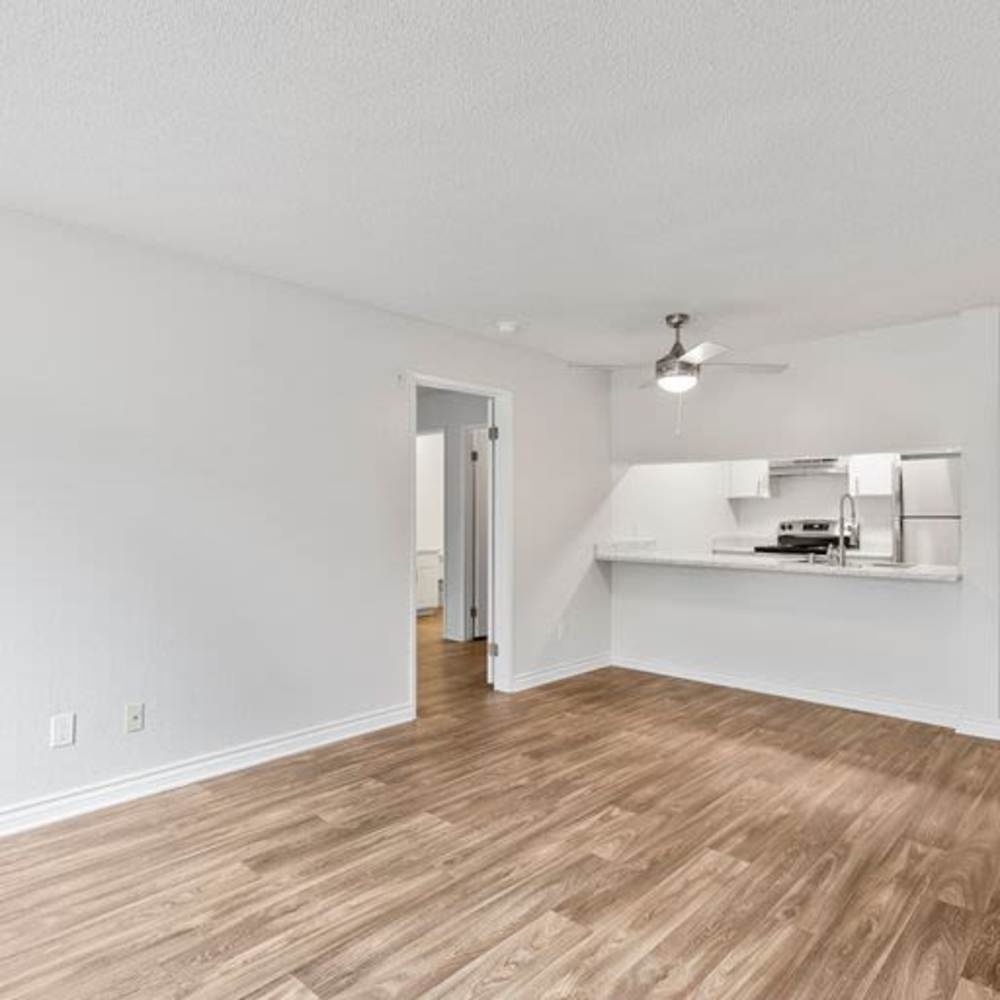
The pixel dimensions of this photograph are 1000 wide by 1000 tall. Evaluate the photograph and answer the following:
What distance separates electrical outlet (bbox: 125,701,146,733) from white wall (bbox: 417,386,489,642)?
12.8 feet

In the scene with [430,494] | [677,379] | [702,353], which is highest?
[702,353]

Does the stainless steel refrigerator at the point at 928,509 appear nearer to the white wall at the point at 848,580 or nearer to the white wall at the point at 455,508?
the white wall at the point at 848,580

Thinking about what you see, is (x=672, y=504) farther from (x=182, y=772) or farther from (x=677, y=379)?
(x=182, y=772)

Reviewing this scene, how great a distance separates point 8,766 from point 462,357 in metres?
3.26

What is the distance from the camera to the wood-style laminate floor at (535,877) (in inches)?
79.1

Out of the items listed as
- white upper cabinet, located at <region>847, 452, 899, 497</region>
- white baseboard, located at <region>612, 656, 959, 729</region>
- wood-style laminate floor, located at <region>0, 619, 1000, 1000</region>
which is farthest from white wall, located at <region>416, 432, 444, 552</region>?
wood-style laminate floor, located at <region>0, 619, 1000, 1000</region>

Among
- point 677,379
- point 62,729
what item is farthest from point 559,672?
point 62,729

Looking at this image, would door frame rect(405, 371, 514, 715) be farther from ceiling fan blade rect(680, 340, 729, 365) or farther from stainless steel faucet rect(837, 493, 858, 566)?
stainless steel faucet rect(837, 493, 858, 566)

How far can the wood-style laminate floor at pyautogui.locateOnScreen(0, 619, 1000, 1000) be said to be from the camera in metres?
2.01

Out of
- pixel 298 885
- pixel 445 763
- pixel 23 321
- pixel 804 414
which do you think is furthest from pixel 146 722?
pixel 804 414

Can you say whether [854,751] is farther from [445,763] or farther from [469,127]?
[469,127]

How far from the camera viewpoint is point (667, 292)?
150 inches

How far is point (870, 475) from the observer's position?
545 cm

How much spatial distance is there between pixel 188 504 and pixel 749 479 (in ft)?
15.7
